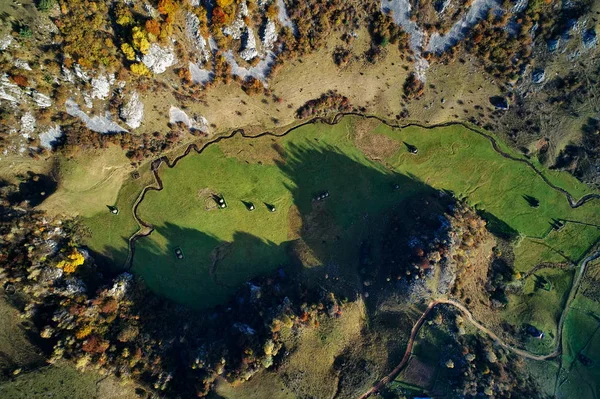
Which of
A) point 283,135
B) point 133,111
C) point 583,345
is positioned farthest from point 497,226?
point 133,111

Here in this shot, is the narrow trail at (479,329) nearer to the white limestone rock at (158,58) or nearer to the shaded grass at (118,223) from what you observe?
the shaded grass at (118,223)

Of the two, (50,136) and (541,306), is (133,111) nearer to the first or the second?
(50,136)

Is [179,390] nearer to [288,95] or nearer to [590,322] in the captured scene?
[288,95]

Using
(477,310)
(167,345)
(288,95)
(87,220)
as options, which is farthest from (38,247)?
(477,310)

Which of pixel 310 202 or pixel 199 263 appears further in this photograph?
pixel 310 202

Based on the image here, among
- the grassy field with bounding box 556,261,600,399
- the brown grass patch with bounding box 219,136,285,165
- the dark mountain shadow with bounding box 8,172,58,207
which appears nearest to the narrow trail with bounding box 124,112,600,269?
the brown grass patch with bounding box 219,136,285,165

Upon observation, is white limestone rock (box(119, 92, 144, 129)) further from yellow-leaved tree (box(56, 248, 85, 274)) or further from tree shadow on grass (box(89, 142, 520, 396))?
yellow-leaved tree (box(56, 248, 85, 274))

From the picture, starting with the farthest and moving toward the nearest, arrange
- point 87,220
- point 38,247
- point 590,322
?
point 590,322 < point 87,220 < point 38,247
